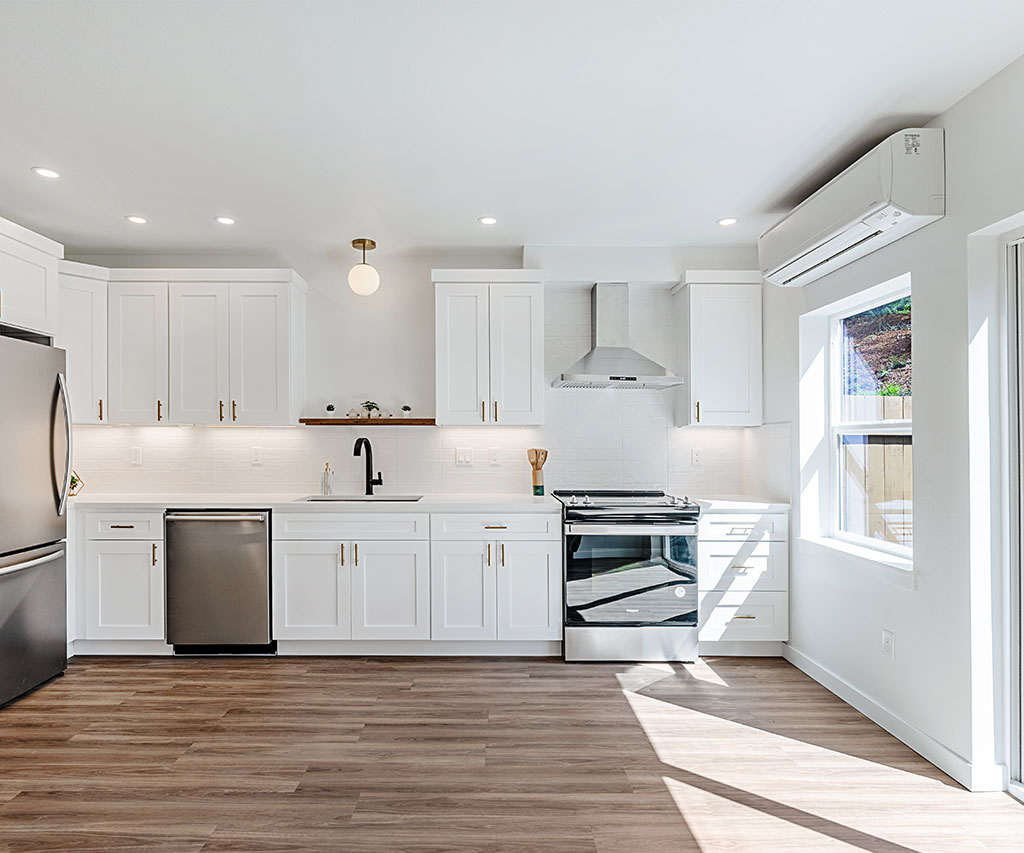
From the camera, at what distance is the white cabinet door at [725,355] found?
14.4 ft

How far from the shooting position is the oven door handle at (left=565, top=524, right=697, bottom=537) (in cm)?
400

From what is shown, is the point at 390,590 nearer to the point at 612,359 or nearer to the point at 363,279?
the point at 363,279

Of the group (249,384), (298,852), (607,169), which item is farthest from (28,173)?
(298,852)

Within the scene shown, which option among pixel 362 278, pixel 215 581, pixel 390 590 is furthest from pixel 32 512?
pixel 362 278

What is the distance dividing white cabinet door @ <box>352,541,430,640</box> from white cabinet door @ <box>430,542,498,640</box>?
5 centimetres

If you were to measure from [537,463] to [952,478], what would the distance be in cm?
242

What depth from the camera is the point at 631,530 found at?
400 cm

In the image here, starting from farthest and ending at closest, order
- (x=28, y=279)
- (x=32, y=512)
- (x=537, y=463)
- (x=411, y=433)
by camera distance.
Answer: (x=411, y=433) → (x=537, y=463) → (x=28, y=279) → (x=32, y=512)

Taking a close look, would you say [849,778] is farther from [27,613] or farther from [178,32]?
[27,613]

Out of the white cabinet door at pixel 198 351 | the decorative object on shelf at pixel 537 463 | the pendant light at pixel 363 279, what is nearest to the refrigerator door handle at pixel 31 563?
the white cabinet door at pixel 198 351

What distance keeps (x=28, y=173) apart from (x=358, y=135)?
1.64m

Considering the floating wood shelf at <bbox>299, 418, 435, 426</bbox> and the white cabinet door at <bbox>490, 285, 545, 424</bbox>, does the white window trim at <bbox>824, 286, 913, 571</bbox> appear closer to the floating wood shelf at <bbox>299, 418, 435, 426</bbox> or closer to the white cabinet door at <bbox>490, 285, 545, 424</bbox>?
the white cabinet door at <bbox>490, 285, 545, 424</bbox>

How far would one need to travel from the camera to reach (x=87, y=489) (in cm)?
461

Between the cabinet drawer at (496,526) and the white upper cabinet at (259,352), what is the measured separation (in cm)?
123
